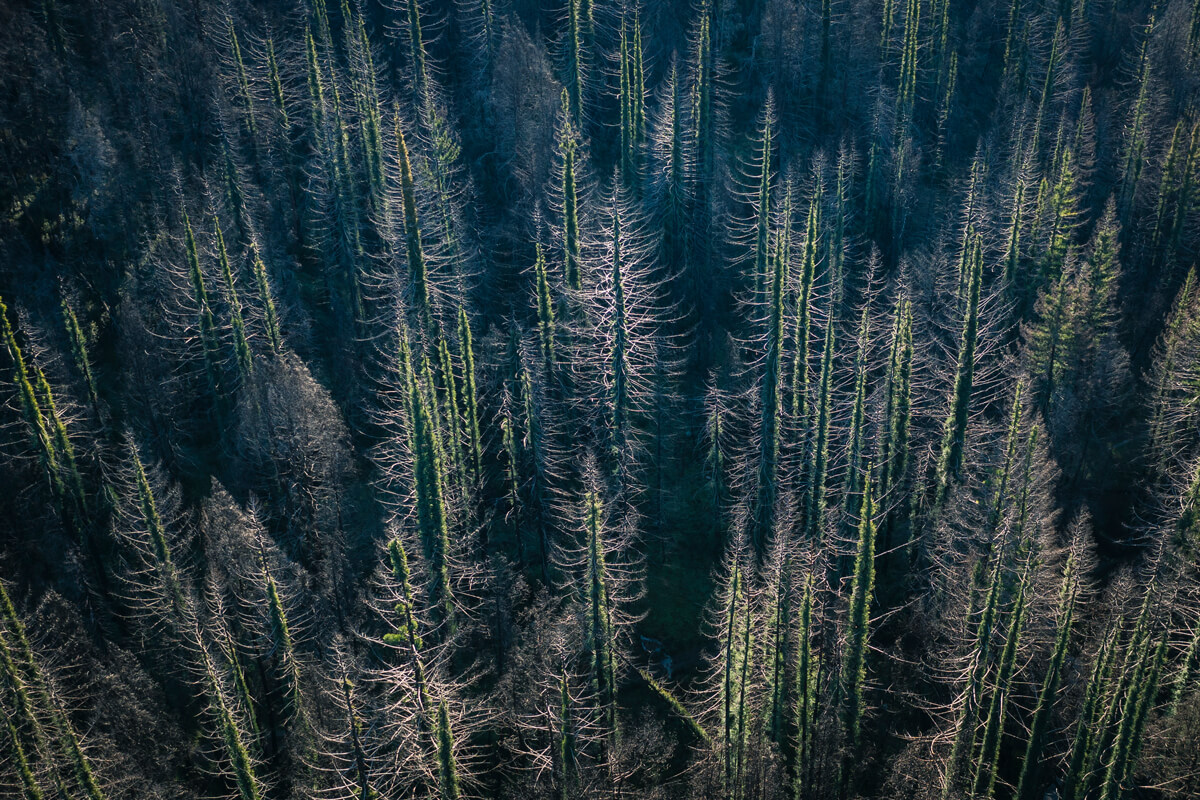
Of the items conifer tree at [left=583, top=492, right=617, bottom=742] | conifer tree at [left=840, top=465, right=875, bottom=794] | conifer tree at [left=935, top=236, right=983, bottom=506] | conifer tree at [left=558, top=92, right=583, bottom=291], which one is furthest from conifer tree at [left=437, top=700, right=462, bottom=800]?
conifer tree at [left=935, top=236, right=983, bottom=506]

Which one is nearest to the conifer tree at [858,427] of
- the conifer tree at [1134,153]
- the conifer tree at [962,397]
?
the conifer tree at [962,397]

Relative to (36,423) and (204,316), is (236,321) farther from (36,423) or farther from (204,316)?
(36,423)

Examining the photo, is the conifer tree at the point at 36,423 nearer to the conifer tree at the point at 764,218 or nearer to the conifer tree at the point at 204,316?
the conifer tree at the point at 204,316

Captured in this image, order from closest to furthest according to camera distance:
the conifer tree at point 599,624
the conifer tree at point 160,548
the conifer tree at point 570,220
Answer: the conifer tree at point 599,624 < the conifer tree at point 160,548 < the conifer tree at point 570,220

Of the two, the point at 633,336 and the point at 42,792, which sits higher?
the point at 633,336

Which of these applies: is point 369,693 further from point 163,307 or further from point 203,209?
point 203,209

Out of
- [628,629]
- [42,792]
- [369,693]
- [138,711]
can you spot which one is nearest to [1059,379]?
[628,629]

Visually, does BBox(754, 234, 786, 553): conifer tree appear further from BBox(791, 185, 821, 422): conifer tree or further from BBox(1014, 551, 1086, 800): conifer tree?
BBox(1014, 551, 1086, 800): conifer tree

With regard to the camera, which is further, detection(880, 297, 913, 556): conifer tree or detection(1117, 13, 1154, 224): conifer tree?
detection(1117, 13, 1154, 224): conifer tree
